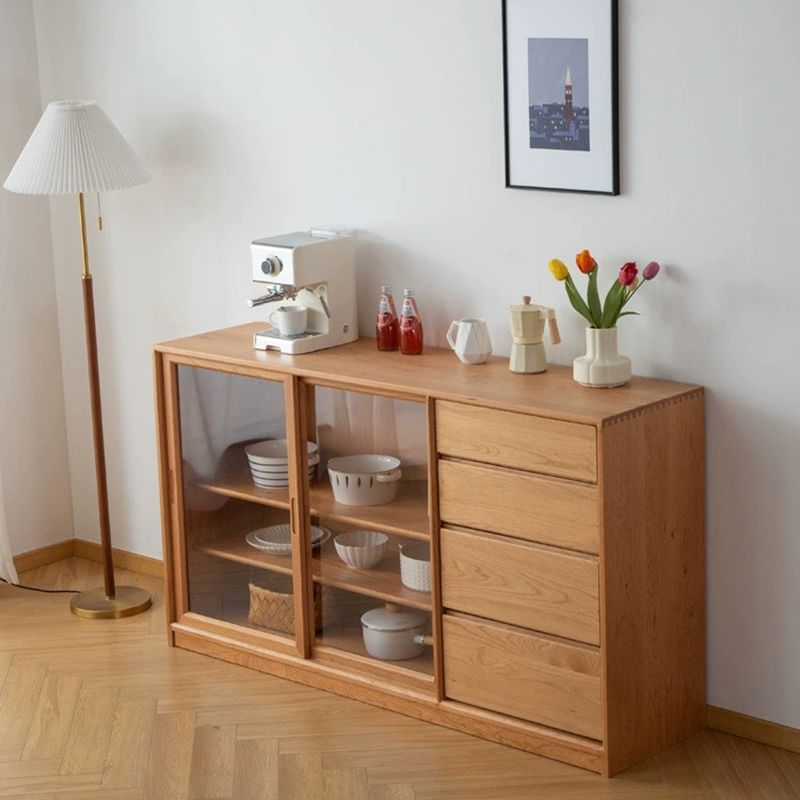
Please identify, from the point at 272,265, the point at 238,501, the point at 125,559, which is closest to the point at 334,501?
the point at 238,501

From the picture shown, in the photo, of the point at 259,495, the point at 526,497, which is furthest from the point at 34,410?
the point at 526,497

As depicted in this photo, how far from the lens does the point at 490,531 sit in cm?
347

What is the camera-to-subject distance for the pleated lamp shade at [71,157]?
4156 millimetres

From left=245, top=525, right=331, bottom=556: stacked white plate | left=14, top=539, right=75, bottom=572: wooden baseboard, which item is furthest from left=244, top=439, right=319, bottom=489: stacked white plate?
left=14, top=539, right=75, bottom=572: wooden baseboard

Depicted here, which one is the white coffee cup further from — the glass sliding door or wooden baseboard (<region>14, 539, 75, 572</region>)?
wooden baseboard (<region>14, 539, 75, 572</region>)

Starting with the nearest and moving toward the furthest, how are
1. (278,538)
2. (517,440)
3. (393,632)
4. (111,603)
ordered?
(517,440) → (393,632) → (278,538) → (111,603)

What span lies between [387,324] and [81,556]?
5.85ft

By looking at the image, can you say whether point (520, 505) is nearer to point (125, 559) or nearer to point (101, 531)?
point (101, 531)

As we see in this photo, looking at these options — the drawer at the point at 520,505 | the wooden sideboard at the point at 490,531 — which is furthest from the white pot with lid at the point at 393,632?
the drawer at the point at 520,505

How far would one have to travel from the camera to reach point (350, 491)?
3.83m

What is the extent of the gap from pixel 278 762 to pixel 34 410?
189cm

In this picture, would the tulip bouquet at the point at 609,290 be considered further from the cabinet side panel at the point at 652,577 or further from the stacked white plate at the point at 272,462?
the stacked white plate at the point at 272,462

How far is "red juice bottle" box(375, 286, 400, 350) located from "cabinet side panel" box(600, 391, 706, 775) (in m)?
0.86

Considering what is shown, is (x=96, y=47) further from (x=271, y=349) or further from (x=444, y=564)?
(x=444, y=564)
